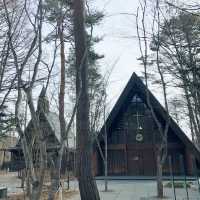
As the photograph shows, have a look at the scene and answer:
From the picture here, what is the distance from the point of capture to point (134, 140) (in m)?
20.5

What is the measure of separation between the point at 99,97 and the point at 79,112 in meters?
9.59

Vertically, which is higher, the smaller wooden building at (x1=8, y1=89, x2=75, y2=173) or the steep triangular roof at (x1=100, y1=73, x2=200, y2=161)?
the steep triangular roof at (x1=100, y1=73, x2=200, y2=161)

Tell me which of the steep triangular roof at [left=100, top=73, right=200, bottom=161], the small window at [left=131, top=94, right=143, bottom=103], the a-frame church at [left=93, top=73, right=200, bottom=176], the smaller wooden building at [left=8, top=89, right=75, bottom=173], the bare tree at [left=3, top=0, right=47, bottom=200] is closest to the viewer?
the bare tree at [left=3, top=0, right=47, bottom=200]

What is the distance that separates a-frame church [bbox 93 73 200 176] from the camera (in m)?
19.7

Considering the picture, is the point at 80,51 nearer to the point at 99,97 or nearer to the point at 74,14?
the point at 74,14

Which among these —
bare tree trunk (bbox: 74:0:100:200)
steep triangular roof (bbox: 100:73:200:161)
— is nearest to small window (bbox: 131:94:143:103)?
steep triangular roof (bbox: 100:73:200:161)

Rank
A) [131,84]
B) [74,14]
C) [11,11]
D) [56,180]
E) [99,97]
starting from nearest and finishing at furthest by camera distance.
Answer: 1. [56,180]
2. [11,11]
3. [74,14]
4. [99,97]
5. [131,84]

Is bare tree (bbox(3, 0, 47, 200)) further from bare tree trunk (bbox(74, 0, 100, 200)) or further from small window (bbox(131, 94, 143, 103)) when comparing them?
small window (bbox(131, 94, 143, 103))

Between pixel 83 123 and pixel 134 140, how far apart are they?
15.5m

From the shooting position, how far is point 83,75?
5695 millimetres

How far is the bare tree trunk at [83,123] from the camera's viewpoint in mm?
5201

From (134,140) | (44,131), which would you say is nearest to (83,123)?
(44,131)

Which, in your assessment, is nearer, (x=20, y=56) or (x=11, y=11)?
(x=11, y=11)

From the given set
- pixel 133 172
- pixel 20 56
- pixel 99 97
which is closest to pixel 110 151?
pixel 133 172
